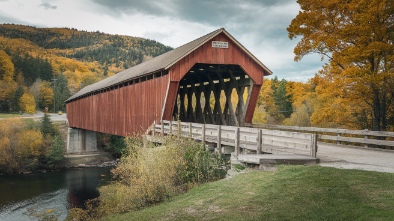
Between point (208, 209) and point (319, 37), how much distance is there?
412 inches

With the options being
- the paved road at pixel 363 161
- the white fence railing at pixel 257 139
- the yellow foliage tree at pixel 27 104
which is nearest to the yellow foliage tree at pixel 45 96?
the yellow foliage tree at pixel 27 104

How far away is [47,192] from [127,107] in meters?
10.1

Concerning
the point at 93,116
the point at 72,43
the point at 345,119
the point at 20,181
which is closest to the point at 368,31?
the point at 345,119

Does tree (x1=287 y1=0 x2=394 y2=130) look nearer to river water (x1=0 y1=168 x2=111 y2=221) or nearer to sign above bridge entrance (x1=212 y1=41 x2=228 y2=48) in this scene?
sign above bridge entrance (x1=212 y1=41 x2=228 y2=48)

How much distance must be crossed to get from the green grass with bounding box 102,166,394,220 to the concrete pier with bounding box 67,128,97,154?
35.8 meters

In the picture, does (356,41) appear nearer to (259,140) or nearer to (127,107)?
(259,140)

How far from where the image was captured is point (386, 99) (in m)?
16.5

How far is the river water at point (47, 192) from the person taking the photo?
2022 cm

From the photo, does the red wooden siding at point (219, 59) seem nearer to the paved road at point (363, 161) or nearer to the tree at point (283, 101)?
the paved road at point (363, 161)

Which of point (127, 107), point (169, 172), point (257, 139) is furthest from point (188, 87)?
point (257, 139)

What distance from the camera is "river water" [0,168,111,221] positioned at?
796 inches

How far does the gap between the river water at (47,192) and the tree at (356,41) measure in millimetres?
13851

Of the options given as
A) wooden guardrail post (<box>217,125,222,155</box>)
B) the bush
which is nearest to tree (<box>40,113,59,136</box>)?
the bush

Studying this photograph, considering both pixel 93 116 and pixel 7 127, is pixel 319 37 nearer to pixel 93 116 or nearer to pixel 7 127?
pixel 93 116
